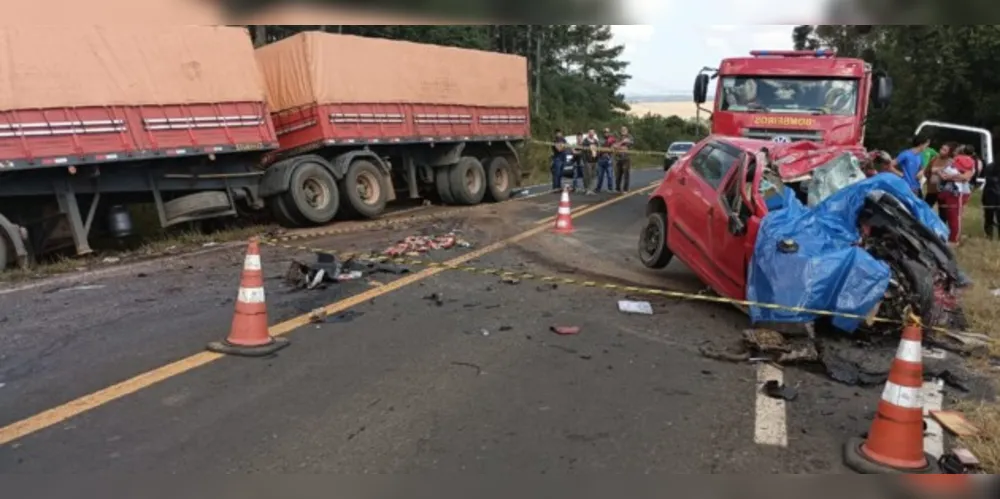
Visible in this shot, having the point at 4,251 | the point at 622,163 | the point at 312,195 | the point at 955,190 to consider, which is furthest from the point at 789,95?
the point at 4,251

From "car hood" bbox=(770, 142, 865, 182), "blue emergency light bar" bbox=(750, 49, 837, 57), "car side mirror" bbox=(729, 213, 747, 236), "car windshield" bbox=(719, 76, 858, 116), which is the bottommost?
"car side mirror" bbox=(729, 213, 747, 236)

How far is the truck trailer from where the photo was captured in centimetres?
960

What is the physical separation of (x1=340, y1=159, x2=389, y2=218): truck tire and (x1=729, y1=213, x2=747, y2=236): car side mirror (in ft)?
27.8

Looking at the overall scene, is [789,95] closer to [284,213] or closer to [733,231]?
[733,231]

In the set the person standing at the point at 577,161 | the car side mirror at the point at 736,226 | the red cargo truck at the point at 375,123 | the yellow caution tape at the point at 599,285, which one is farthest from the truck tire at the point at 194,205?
the person standing at the point at 577,161

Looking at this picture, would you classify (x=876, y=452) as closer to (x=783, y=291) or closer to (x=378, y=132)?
(x=783, y=291)

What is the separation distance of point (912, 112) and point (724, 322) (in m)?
37.1

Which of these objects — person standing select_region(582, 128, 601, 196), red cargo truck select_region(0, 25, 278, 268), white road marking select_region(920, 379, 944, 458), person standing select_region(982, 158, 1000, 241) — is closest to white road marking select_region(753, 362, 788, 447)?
white road marking select_region(920, 379, 944, 458)

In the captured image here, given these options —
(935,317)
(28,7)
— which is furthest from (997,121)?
(28,7)

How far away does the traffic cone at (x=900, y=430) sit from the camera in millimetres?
3871

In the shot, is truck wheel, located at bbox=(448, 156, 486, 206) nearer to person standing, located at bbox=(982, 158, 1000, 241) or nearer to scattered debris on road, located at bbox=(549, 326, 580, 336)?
person standing, located at bbox=(982, 158, 1000, 241)

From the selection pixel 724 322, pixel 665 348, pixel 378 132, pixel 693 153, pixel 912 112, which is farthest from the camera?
pixel 912 112

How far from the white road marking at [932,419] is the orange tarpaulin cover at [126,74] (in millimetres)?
6715

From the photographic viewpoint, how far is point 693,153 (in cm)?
871
